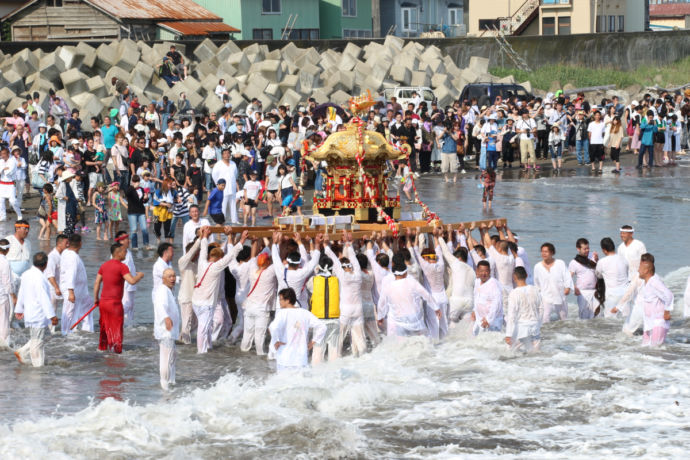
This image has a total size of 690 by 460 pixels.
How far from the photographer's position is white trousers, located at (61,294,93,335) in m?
16.0

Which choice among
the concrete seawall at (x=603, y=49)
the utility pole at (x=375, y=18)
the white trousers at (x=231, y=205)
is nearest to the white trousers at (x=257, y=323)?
the white trousers at (x=231, y=205)

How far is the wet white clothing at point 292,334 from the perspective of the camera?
12.8 m

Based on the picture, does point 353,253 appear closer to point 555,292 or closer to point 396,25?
point 555,292

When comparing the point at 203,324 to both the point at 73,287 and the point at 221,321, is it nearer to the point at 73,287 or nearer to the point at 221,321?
the point at 221,321

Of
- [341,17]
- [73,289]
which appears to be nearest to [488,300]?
[73,289]

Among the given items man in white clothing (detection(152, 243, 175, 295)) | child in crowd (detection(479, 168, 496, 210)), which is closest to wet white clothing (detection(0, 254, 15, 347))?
man in white clothing (detection(152, 243, 175, 295))

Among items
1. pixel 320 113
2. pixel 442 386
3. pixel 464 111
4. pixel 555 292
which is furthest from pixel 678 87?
pixel 442 386

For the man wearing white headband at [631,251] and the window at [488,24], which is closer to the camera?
the man wearing white headband at [631,251]

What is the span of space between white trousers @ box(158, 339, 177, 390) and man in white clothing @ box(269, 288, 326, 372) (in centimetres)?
119

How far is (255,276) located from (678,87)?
116ft

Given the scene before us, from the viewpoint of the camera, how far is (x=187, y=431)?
1185 cm

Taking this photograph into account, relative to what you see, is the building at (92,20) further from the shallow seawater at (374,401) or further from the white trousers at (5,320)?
the white trousers at (5,320)

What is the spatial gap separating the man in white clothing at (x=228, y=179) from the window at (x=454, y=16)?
46.4 m

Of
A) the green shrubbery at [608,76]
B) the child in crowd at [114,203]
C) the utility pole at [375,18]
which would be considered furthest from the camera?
the utility pole at [375,18]
